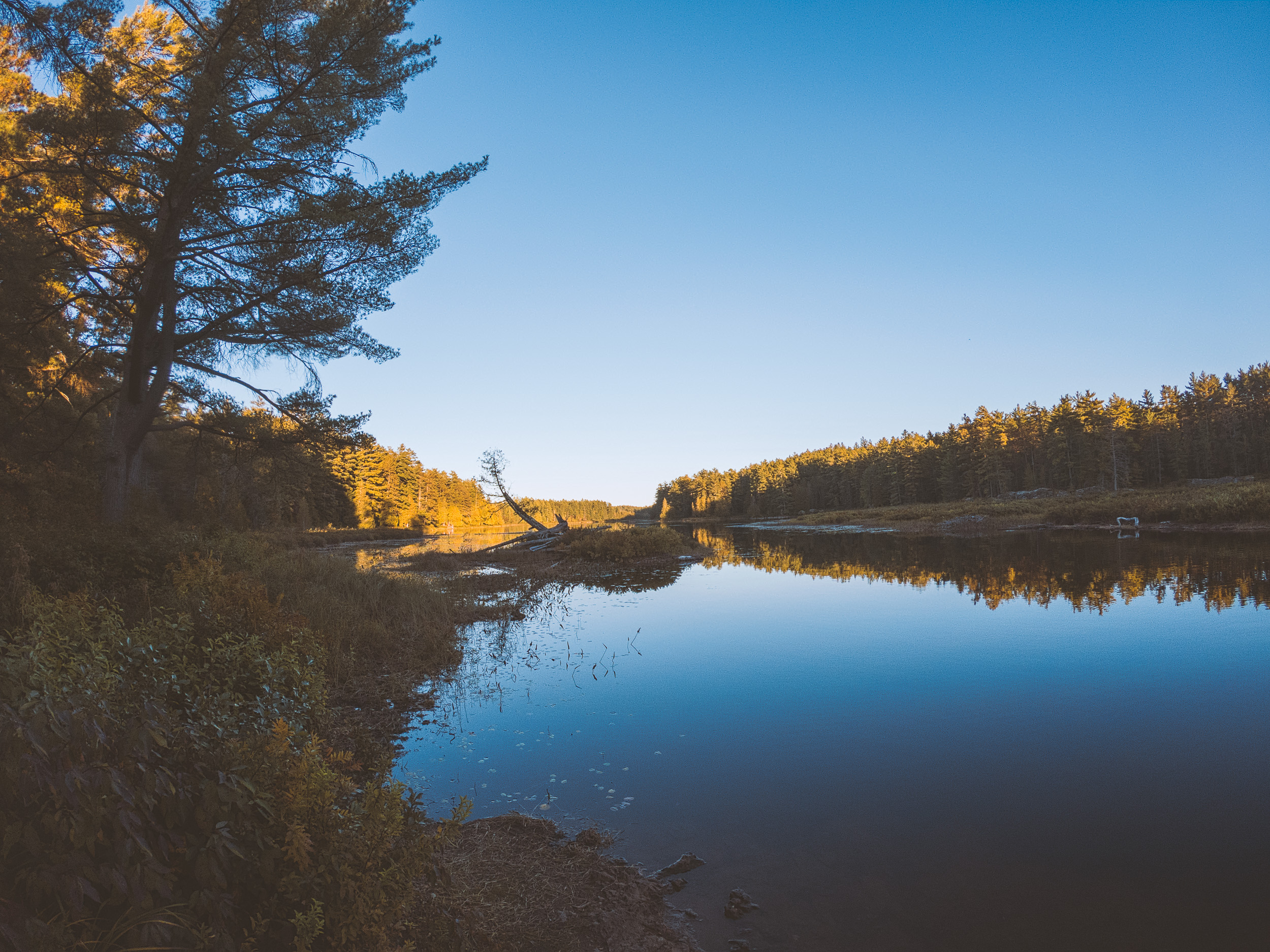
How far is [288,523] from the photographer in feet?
197

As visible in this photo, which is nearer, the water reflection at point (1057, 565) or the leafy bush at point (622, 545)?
the water reflection at point (1057, 565)

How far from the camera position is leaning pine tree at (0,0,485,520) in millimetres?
10039

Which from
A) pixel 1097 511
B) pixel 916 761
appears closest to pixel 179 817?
pixel 916 761

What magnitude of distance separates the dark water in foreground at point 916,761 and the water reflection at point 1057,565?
0.85 m

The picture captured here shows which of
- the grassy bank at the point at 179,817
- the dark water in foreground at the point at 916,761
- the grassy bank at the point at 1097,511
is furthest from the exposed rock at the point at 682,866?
the grassy bank at the point at 1097,511

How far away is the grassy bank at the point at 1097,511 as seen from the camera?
33250 mm

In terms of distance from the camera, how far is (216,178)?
35.7ft

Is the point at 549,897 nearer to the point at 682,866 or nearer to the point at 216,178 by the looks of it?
the point at 682,866

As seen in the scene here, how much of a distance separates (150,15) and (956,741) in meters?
20.7

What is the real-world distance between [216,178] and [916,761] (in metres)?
14.0

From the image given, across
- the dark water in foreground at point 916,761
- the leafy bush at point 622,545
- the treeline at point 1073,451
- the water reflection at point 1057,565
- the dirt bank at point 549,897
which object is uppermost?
the treeline at point 1073,451

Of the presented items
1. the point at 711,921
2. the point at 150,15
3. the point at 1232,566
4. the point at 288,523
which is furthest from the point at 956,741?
the point at 288,523

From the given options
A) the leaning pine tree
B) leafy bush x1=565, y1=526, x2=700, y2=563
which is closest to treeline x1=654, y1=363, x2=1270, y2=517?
leafy bush x1=565, y1=526, x2=700, y2=563

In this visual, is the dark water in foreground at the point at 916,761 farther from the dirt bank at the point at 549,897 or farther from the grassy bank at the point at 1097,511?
the grassy bank at the point at 1097,511
